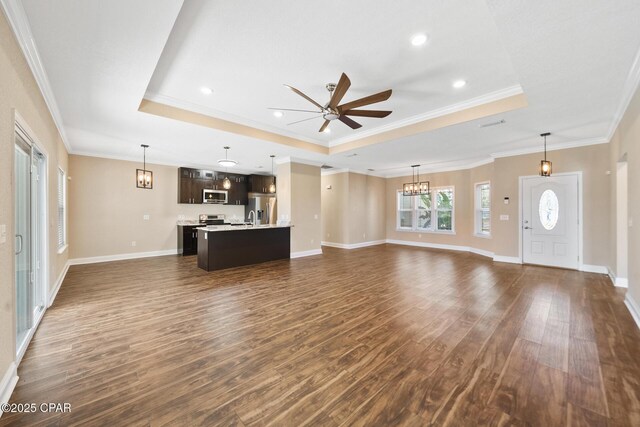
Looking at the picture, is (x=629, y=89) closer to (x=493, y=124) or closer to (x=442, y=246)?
(x=493, y=124)

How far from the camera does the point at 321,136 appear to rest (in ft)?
19.5

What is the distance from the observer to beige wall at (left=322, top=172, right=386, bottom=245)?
365 inches

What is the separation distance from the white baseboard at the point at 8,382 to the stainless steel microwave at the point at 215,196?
671cm

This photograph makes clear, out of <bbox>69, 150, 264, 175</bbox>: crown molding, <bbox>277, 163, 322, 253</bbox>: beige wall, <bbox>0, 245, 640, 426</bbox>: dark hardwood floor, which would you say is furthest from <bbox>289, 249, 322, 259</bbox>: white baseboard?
<bbox>69, 150, 264, 175</bbox>: crown molding

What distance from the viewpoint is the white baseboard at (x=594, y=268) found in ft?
17.4

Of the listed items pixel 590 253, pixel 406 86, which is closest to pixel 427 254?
pixel 590 253

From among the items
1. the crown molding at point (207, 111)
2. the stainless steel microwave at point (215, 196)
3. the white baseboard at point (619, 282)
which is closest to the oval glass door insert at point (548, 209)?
the white baseboard at point (619, 282)

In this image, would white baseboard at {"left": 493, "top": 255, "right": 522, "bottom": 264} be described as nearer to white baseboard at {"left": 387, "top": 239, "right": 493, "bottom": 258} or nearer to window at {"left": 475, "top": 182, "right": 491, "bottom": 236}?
white baseboard at {"left": 387, "top": 239, "right": 493, "bottom": 258}

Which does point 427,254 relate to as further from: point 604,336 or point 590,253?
point 604,336

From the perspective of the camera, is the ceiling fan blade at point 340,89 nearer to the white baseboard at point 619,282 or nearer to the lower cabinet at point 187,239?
the white baseboard at point 619,282

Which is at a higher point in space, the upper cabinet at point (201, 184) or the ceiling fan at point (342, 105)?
the ceiling fan at point (342, 105)

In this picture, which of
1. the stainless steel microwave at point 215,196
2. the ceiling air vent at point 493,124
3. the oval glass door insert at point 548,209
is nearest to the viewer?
the ceiling air vent at point 493,124

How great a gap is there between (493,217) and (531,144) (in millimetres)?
1984

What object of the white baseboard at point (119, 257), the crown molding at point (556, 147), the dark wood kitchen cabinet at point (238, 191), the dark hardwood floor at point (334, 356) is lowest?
the dark hardwood floor at point (334, 356)
